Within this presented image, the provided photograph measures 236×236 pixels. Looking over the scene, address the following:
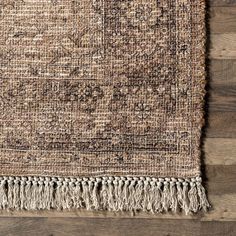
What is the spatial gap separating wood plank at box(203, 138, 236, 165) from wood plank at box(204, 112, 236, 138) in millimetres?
16

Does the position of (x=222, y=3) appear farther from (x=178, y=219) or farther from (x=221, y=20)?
(x=178, y=219)

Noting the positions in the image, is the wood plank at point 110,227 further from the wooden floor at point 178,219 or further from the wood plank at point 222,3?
the wood plank at point 222,3

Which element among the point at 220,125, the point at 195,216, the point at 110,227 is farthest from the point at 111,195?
the point at 220,125

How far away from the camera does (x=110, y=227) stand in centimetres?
100

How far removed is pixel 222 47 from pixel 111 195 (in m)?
0.48

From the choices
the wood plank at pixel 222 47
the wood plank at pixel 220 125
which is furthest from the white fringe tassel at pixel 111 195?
the wood plank at pixel 222 47

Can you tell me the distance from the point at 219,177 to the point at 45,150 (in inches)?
17.7

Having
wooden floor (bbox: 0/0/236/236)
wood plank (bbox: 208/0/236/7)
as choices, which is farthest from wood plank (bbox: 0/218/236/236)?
wood plank (bbox: 208/0/236/7)

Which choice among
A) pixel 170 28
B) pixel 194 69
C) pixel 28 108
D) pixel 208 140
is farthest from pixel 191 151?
pixel 28 108

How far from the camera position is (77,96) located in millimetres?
1008

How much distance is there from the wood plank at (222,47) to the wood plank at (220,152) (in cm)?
22

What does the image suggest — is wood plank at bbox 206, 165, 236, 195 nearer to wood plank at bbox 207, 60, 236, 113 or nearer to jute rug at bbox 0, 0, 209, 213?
jute rug at bbox 0, 0, 209, 213

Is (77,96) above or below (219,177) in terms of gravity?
above

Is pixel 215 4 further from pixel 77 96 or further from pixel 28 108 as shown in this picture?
pixel 28 108
